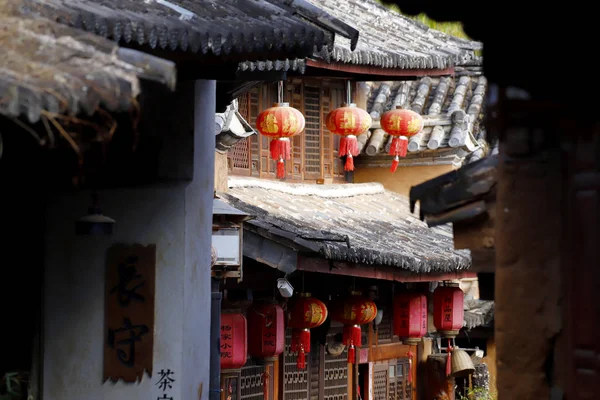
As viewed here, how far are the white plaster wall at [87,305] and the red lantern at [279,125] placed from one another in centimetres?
665

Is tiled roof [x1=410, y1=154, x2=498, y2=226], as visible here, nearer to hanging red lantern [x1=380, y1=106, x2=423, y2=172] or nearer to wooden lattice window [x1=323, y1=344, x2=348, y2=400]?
wooden lattice window [x1=323, y1=344, x2=348, y2=400]

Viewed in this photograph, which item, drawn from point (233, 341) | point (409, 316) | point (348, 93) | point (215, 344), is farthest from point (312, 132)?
point (215, 344)

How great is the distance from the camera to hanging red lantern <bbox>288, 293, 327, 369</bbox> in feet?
48.5

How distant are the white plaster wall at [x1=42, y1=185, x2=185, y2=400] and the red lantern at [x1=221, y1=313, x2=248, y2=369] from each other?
3865 mm

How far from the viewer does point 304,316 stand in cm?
1478

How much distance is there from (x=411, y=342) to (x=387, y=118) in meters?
3.29

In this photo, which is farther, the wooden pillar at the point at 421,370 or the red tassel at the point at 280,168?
the wooden pillar at the point at 421,370

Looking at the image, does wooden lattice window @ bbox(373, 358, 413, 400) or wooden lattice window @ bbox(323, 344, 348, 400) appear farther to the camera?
wooden lattice window @ bbox(373, 358, 413, 400)

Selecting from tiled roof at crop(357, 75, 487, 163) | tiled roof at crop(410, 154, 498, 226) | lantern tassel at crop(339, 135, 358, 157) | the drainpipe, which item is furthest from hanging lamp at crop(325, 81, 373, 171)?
tiled roof at crop(410, 154, 498, 226)

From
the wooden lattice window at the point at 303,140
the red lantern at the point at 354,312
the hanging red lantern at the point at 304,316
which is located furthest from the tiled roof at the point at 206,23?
the wooden lattice window at the point at 303,140

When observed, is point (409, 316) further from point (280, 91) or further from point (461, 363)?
point (280, 91)

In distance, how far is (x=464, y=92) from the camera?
70.0ft

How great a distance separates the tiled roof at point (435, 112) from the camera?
19.9 m

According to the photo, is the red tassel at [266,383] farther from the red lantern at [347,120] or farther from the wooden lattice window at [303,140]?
the red lantern at [347,120]
